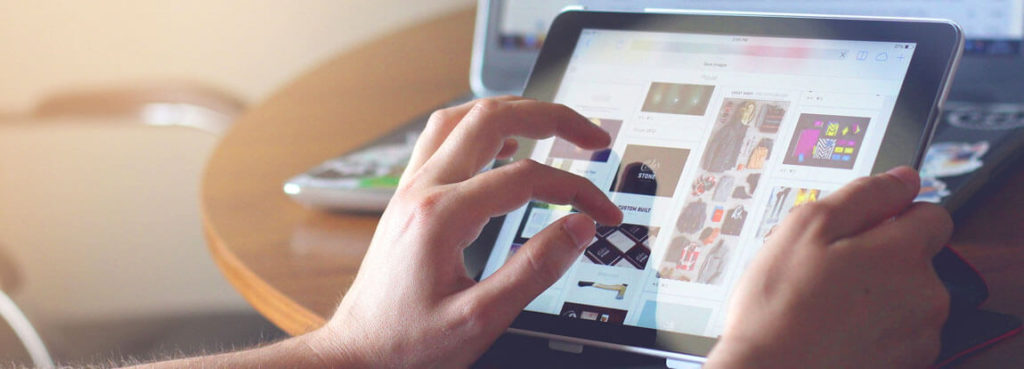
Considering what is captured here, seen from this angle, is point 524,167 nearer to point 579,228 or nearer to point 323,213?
point 579,228

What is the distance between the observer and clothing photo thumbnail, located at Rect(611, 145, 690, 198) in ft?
1.80

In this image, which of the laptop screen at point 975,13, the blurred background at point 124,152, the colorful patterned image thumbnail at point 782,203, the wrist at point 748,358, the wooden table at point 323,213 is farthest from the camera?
the blurred background at point 124,152

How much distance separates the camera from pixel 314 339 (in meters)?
0.53

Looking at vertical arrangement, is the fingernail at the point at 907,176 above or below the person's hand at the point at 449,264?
above

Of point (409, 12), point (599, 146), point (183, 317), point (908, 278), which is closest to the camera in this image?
point (908, 278)

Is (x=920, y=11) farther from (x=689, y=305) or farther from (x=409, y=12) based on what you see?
(x=409, y=12)

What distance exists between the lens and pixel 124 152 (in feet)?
5.41

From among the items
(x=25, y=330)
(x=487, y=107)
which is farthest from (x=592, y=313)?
(x=25, y=330)

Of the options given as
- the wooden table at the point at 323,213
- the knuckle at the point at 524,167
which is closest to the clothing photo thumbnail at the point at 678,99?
the knuckle at the point at 524,167

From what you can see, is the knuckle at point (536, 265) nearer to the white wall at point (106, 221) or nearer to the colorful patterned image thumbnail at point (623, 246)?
the colorful patterned image thumbnail at point (623, 246)

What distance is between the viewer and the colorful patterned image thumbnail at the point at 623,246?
53 centimetres

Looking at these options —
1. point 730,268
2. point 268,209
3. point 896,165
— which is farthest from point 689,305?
point 268,209

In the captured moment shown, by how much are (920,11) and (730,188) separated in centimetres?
38

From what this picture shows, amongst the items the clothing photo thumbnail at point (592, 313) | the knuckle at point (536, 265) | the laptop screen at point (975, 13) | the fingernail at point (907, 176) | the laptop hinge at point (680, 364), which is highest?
the laptop screen at point (975, 13)
